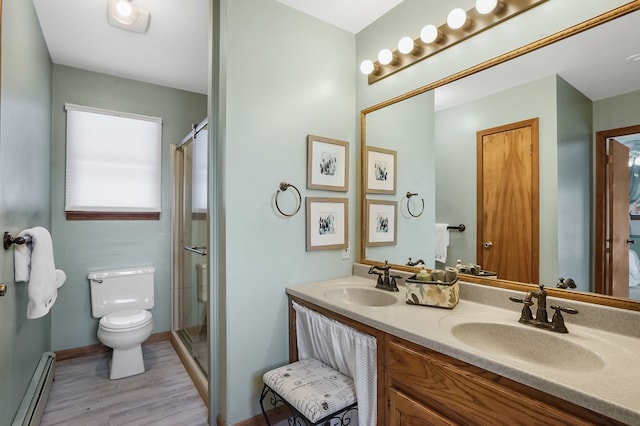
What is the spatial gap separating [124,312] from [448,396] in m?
2.63

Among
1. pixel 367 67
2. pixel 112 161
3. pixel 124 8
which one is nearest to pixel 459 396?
pixel 367 67

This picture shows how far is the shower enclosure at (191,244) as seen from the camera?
239cm

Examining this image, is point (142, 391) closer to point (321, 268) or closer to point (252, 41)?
point (321, 268)

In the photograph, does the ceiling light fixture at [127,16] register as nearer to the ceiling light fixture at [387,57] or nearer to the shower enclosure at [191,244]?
the shower enclosure at [191,244]

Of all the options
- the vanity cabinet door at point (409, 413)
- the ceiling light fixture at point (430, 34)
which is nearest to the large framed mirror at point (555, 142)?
the ceiling light fixture at point (430, 34)

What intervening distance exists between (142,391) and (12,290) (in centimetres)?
117

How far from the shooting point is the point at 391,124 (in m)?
2.05

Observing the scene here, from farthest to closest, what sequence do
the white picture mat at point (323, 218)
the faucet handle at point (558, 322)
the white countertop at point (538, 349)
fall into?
the white picture mat at point (323, 218), the faucet handle at point (558, 322), the white countertop at point (538, 349)

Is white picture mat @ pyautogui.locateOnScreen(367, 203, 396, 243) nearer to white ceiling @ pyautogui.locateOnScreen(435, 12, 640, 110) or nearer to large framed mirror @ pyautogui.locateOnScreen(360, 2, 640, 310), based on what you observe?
large framed mirror @ pyautogui.locateOnScreen(360, 2, 640, 310)

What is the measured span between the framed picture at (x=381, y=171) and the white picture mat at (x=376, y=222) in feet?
0.33

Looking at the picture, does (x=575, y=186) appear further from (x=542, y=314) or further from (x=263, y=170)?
(x=263, y=170)

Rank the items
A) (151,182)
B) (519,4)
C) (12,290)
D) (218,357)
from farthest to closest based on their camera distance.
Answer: (151,182) → (218,357) → (12,290) → (519,4)

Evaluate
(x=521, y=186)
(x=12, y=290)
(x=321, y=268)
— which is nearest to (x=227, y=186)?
(x=321, y=268)

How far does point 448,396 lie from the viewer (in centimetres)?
104
